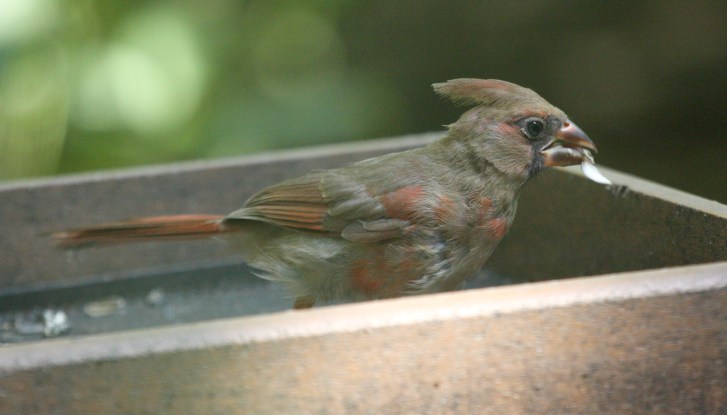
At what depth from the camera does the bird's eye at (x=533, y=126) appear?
242 centimetres

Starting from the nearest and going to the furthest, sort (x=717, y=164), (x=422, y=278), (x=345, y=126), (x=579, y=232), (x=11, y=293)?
(x=422, y=278) < (x=579, y=232) < (x=11, y=293) < (x=345, y=126) < (x=717, y=164)

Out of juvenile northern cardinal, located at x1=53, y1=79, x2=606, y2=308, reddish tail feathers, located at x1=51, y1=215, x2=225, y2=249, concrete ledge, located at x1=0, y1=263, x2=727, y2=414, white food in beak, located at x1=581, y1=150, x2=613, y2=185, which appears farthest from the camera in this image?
reddish tail feathers, located at x1=51, y1=215, x2=225, y2=249

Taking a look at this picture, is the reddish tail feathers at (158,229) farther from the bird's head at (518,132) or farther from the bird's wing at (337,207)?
the bird's head at (518,132)

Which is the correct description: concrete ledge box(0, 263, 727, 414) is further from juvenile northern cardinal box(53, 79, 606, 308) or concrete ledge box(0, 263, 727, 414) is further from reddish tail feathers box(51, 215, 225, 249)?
reddish tail feathers box(51, 215, 225, 249)

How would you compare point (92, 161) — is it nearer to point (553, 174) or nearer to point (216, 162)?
point (216, 162)

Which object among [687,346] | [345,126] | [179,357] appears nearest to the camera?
[179,357]

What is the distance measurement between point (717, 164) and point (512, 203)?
11.4 ft

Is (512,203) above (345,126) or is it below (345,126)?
above

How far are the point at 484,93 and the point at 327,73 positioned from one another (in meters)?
Result: 2.66

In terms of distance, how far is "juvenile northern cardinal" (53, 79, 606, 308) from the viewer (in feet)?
7.65

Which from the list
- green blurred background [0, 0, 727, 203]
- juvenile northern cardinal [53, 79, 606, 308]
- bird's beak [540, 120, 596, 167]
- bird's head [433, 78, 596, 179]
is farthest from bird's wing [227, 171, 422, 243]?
green blurred background [0, 0, 727, 203]

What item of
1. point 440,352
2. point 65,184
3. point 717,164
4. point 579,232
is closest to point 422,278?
point 579,232

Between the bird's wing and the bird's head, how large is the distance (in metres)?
0.22

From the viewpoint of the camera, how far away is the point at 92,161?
14.6ft
